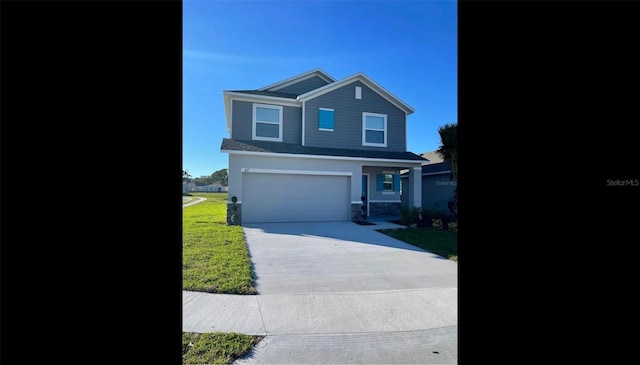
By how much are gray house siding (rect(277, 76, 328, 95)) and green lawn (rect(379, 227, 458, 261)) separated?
8676mm

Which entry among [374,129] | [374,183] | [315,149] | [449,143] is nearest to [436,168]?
[374,183]

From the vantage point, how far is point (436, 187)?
1580 centimetres

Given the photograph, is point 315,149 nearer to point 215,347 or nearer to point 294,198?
point 294,198

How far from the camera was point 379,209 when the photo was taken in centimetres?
1392

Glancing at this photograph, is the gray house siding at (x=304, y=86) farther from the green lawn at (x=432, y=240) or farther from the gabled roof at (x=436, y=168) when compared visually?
the green lawn at (x=432, y=240)

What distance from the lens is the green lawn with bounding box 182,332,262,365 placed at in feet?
7.23

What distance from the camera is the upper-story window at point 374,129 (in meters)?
12.7

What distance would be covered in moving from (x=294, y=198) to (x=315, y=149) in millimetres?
2365

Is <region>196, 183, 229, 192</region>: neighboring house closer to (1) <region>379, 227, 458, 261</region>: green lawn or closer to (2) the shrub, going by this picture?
(2) the shrub

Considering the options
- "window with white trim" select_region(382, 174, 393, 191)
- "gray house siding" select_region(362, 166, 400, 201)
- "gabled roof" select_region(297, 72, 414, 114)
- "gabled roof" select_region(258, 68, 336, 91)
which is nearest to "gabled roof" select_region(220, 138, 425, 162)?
"gray house siding" select_region(362, 166, 400, 201)
